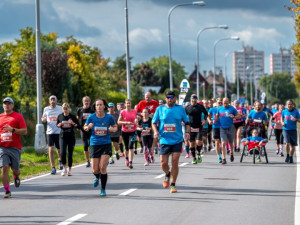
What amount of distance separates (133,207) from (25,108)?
21876 millimetres

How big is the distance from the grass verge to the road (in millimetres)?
1020

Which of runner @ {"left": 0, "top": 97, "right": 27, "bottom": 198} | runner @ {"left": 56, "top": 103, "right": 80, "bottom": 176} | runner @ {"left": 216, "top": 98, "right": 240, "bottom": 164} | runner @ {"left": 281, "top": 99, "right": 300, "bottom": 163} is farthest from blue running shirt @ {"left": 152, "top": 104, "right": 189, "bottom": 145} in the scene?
runner @ {"left": 281, "top": 99, "right": 300, "bottom": 163}

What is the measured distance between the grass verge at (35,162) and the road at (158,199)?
1020mm

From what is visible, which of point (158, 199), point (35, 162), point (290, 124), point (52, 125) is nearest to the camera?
point (158, 199)

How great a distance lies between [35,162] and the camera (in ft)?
66.0

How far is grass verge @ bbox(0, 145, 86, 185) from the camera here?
17070 mm

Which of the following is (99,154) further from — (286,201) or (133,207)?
(286,201)

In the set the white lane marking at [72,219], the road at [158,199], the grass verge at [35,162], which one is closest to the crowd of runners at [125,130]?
the road at [158,199]

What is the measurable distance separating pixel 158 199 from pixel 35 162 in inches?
382

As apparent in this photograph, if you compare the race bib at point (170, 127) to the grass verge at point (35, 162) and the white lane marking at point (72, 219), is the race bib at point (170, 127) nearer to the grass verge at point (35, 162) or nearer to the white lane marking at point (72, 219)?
the white lane marking at point (72, 219)

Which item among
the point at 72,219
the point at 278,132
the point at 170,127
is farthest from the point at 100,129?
the point at 278,132

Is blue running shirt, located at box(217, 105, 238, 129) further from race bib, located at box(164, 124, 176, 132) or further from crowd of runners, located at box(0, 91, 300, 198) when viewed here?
race bib, located at box(164, 124, 176, 132)

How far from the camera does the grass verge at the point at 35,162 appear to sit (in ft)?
56.0

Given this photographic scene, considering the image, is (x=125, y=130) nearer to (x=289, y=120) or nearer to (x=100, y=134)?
(x=289, y=120)
